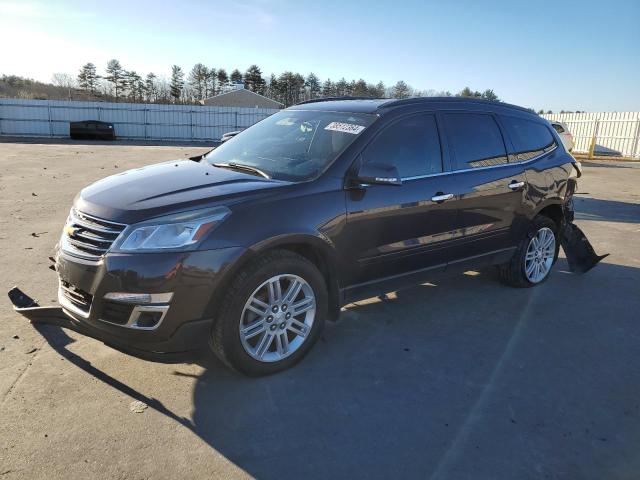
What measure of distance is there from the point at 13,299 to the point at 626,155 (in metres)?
31.9

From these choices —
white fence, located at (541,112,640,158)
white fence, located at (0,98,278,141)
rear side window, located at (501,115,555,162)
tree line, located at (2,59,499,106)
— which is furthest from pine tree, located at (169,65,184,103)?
rear side window, located at (501,115,555,162)

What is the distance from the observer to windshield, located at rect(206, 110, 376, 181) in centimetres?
394

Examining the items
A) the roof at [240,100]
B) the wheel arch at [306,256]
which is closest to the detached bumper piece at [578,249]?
the wheel arch at [306,256]

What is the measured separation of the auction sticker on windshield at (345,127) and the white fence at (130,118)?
3303cm

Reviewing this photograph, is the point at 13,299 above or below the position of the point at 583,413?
above

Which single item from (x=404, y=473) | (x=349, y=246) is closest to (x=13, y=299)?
(x=349, y=246)

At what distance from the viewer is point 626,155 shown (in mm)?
28656

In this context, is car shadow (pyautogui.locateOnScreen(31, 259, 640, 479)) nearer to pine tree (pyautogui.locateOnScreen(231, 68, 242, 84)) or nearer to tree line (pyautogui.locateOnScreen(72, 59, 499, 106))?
tree line (pyautogui.locateOnScreen(72, 59, 499, 106))

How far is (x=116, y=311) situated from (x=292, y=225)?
123 centimetres

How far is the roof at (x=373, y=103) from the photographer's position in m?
4.35

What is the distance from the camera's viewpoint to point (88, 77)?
75.8m

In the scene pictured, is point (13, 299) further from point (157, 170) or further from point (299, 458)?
point (299, 458)

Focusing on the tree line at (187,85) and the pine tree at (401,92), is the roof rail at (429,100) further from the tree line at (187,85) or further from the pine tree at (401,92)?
the tree line at (187,85)

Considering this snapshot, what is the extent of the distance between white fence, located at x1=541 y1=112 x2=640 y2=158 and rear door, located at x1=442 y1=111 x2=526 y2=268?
25710mm
